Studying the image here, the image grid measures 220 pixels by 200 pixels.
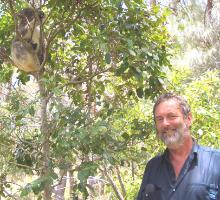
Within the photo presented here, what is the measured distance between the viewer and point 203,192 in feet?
5.39

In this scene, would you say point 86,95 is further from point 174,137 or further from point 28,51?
point 174,137

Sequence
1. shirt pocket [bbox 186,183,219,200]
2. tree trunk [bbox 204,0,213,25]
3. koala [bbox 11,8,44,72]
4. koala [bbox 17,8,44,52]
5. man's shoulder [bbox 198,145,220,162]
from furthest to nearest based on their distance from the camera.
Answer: tree trunk [bbox 204,0,213,25] < koala [bbox 17,8,44,52] < koala [bbox 11,8,44,72] < man's shoulder [bbox 198,145,220,162] < shirt pocket [bbox 186,183,219,200]

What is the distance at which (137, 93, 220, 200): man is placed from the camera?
1664mm

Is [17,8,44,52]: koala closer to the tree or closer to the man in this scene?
the tree

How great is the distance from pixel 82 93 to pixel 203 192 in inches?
56.6

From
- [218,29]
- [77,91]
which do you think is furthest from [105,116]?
[218,29]

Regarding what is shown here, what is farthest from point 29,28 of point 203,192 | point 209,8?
point 209,8

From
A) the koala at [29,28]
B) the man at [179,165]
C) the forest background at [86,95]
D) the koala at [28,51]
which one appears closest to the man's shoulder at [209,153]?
the man at [179,165]

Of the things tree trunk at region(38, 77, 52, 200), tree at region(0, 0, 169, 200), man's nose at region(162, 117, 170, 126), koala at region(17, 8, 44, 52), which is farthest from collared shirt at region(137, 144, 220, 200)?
koala at region(17, 8, 44, 52)

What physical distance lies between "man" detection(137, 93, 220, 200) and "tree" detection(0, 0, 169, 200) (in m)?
0.29

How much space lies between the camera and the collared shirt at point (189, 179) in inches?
64.9

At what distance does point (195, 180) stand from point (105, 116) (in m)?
1.05

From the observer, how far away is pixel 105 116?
262cm

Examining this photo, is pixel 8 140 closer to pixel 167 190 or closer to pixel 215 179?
pixel 167 190
